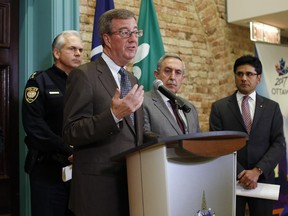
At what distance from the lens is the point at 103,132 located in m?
1.47

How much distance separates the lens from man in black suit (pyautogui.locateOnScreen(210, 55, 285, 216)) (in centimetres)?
284

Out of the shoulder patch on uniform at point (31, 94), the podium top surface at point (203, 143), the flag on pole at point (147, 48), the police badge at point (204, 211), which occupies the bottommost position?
the police badge at point (204, 211)

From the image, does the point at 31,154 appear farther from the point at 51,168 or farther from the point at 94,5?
the point at 94,5

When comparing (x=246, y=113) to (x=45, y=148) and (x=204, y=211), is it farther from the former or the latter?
(x=204, y=211)

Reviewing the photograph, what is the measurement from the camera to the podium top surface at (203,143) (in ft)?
4.45

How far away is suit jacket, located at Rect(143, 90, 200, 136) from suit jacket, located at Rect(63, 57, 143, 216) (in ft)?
2.22

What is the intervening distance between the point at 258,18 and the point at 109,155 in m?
3.43

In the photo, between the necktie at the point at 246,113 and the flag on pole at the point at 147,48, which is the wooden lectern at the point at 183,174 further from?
the flag on pole at the point at 147,48

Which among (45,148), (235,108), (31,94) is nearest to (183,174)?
(45,148)

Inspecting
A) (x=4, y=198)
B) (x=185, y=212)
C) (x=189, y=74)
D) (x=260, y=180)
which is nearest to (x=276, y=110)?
(x=260, y=180)

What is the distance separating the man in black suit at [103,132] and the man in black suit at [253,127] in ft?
4.42

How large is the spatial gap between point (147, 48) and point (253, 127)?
1166 mm

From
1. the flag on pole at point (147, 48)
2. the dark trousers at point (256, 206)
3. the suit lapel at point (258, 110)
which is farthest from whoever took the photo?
the flag on pole at point (147, 48)

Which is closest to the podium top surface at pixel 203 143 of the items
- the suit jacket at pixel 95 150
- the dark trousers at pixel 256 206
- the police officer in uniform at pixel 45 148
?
the suit jacket at pixel 95 150
